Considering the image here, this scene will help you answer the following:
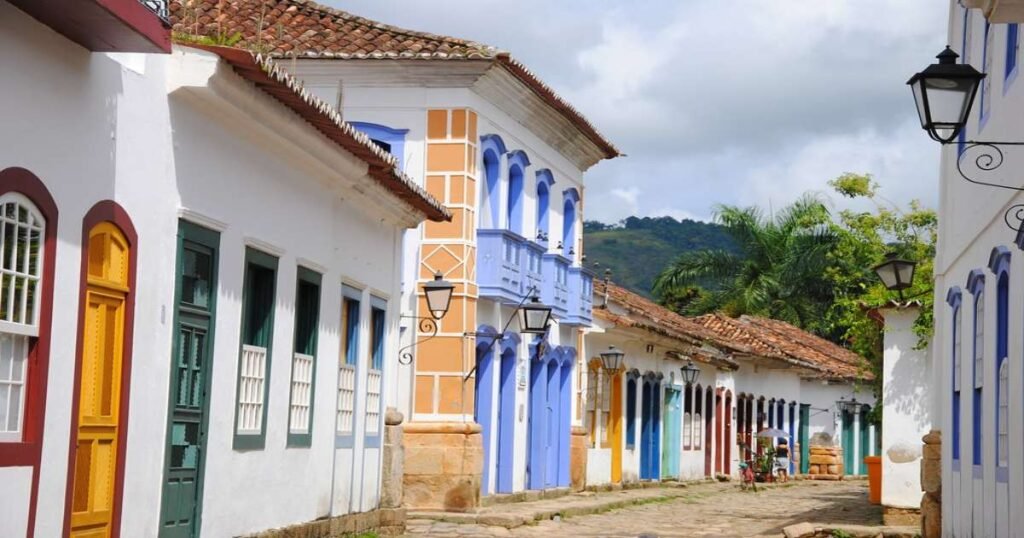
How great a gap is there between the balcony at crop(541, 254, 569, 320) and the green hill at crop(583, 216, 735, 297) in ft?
Answer: 238

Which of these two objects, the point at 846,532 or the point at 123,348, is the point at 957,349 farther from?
the point at 123,348

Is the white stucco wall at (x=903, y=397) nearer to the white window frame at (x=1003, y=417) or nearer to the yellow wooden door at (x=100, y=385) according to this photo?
the white window frame at (x=1003, y=417)

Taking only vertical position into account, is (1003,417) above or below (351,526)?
above

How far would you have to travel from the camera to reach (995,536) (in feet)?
43.4

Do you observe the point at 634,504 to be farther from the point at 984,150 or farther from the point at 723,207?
the point at 723,207

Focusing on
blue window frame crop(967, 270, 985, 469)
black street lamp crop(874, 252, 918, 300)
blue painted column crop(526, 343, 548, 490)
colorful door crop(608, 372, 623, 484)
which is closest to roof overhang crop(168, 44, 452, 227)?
black street lamp crop(874, 252, 918, 300)

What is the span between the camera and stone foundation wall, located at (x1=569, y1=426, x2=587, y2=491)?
28719 mm

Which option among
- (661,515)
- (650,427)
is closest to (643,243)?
(650,427)

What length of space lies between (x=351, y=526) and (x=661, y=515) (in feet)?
31.7

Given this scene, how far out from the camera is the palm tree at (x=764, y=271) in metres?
49.7

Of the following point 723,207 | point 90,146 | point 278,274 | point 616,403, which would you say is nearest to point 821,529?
point 278,274

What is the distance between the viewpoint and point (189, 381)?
1170cm

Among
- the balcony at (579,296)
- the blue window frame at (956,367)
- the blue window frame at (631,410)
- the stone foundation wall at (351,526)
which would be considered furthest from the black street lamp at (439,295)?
the blue window frame at (631,410)

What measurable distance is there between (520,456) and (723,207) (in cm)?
2652
